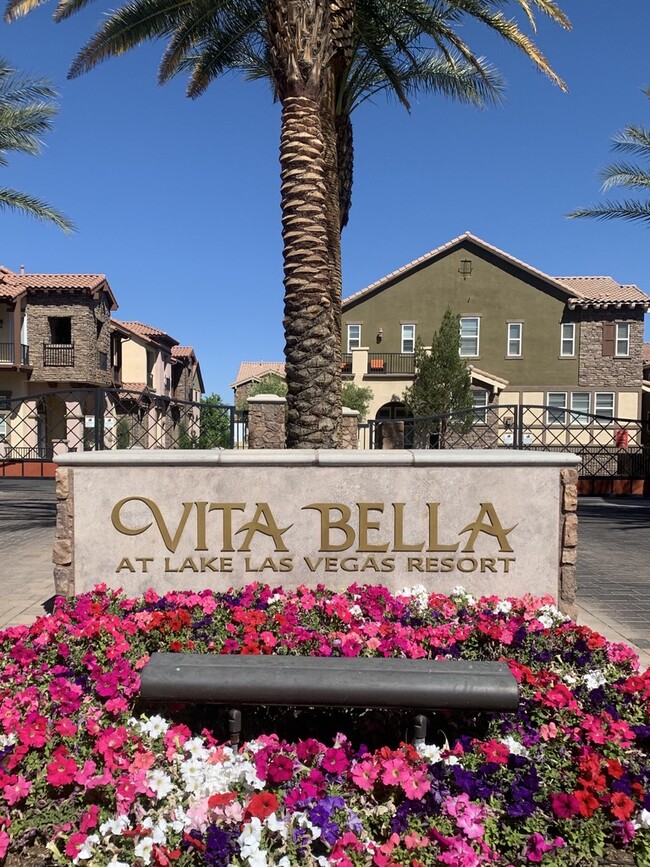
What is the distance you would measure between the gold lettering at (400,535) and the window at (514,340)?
1057 inches

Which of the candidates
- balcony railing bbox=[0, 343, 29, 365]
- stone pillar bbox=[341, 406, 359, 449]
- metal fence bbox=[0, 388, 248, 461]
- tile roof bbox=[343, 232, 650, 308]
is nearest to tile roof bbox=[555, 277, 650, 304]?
tile roof bbox=[343, 232, 650, 308]

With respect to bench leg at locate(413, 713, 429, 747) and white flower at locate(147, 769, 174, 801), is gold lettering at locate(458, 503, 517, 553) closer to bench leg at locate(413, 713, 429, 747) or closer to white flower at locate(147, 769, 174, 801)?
bench leg at locate(413, 713, 429, 747)

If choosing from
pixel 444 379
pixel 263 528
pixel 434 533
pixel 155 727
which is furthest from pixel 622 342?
pixel 155 727

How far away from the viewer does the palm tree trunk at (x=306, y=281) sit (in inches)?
303

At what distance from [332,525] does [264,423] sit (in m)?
8.31

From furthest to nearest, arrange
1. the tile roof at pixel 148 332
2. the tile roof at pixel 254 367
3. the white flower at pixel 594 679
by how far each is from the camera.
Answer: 1. the tile roof at pixel 254 367
2. the tile roof at pixel 148 332
3. the white flower at pixel 594 679

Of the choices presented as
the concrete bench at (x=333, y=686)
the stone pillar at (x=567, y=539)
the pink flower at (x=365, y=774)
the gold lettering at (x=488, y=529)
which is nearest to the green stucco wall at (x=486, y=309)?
the stone pillar at (x=567, y=539)

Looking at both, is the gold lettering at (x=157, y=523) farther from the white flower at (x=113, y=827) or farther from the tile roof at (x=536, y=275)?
the tile roof at (x=536, y=275)

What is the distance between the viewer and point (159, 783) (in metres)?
2.57

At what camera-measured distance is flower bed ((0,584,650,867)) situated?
7.70 feet

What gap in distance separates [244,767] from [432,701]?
2.85 feet

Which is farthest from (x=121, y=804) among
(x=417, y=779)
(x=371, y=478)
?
(x=371, y=478)

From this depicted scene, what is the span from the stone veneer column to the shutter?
95.9 ft

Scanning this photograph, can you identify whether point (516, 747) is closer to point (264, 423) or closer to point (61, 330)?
point (264, 423)
